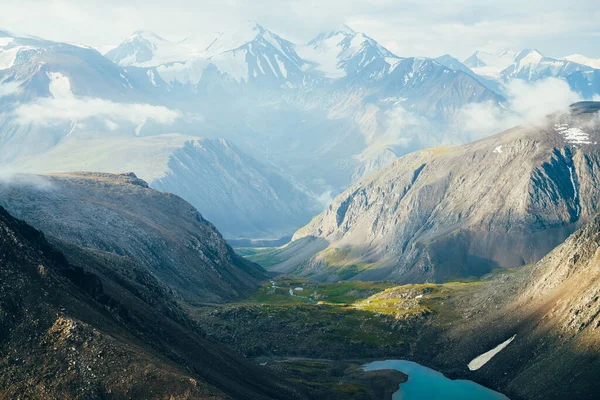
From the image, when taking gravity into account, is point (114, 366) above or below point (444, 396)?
above

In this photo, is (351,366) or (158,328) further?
(351,366)

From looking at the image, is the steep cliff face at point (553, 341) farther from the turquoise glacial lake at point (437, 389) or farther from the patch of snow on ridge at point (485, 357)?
the turquoise glacial lake at point (437, 389)

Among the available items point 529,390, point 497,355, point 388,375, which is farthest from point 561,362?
point 388,375

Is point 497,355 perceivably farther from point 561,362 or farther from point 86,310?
point 86,310

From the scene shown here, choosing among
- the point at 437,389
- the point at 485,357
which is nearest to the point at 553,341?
the point at 485,357

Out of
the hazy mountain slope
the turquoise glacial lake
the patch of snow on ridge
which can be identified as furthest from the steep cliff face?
the hazy mountain slope

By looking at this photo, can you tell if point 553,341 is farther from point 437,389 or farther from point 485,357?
point 437,389

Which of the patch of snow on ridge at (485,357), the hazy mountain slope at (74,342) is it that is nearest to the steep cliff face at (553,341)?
the patch of snow on ridge at (485,357)
